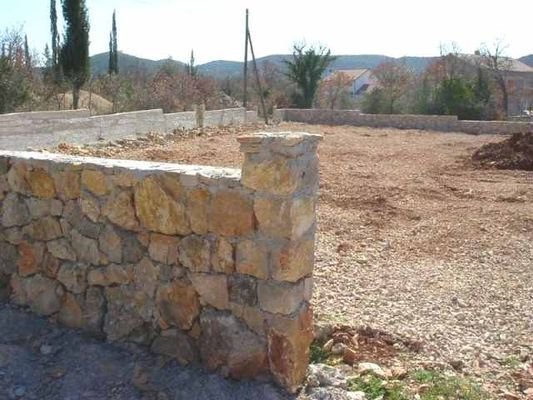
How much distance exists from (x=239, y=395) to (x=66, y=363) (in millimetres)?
978

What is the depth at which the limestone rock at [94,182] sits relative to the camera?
2988 millimetres

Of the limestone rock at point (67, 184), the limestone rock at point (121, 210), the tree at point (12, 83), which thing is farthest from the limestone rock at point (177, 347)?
the tree at point (12, 83)

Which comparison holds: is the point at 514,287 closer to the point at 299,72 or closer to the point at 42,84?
the point at 42,84

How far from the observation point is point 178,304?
9.27ft

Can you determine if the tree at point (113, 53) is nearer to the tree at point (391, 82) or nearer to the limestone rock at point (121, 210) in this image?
the tree at point (391, 82)

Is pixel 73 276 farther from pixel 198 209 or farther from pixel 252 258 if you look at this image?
pixel 252 258

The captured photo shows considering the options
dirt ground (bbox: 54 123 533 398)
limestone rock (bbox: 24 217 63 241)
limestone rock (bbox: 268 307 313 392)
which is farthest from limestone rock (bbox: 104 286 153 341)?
dirt ground (bbox: 54 123 533 398)

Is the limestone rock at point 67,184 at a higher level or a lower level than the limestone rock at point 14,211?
higher

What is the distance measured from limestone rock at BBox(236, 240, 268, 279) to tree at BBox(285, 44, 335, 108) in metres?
22.6

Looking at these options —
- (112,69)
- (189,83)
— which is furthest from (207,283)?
(112,69)

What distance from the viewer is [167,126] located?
532 inches

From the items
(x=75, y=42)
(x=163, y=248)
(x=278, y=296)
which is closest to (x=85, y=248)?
(x=163, y=248)

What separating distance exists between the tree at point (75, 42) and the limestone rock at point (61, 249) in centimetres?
1461

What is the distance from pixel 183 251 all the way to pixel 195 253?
0.24ft
